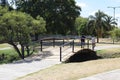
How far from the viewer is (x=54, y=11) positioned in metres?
51.5

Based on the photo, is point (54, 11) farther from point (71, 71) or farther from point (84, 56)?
point (71, 71)

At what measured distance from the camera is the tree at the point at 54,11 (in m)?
51.3

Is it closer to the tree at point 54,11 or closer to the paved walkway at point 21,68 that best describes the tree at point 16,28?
the paved walkway at point 21,68

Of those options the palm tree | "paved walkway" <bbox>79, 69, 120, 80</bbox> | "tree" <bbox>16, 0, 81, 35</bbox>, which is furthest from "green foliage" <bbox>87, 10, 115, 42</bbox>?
"paved walkway" <bbox>79, 69, 120, 80</bbox>

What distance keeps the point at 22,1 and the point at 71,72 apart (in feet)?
127

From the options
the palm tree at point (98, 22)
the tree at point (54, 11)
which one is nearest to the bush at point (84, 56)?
the tree at point (54, 11)

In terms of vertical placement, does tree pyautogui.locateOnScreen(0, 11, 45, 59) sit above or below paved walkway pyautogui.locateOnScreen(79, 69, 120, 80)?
above

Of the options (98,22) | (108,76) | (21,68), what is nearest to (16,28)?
(21,68)

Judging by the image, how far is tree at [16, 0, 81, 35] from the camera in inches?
2021

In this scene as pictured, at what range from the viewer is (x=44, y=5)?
51.5m

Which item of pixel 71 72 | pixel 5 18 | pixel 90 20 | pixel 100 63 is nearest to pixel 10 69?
pixel 71 72

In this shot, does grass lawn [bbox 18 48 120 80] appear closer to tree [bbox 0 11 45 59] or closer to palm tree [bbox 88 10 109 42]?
tree [bbox 0 11 45 59]

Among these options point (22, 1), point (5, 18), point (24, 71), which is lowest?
point (24, 71)

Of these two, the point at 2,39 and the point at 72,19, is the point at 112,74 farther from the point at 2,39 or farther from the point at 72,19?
the point at 72,19
